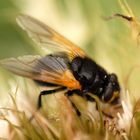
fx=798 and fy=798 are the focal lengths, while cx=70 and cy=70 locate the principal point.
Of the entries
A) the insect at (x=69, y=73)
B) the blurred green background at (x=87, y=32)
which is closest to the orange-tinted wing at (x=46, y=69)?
the insect at (x=69, y=73)

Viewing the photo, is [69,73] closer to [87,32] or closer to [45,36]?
[45,36]

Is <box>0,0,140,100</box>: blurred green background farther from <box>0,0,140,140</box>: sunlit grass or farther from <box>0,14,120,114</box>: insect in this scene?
<box>0,14,120,114</box>: insect

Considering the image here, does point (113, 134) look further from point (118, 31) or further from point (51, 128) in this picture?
point (118, 31)

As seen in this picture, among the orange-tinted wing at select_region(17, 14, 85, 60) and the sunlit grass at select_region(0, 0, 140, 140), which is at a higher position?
the orange-tinted wing at select_region(17, 14, 85, 60)

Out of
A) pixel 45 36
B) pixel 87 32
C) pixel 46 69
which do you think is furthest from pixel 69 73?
pixel 87 32

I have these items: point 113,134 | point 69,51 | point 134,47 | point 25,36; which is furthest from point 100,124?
point 25,36

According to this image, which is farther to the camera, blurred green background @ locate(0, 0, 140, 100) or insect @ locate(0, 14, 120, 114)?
blurred green background @ locate(0, 0, 140, 100)

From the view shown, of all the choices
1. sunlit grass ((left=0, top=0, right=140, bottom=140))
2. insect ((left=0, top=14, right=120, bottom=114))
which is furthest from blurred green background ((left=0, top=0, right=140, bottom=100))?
insect ((left=0, top=14, right=120, bottom=114))
